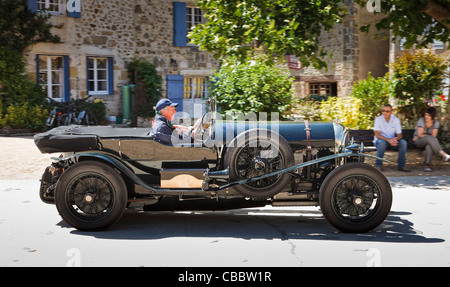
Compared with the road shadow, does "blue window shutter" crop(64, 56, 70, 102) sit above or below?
above

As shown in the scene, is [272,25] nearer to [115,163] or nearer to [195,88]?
[115,163]

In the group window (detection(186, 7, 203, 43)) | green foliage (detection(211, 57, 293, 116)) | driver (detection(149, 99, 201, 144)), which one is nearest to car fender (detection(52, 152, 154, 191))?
driver (detection(149, 99, 201, 144))

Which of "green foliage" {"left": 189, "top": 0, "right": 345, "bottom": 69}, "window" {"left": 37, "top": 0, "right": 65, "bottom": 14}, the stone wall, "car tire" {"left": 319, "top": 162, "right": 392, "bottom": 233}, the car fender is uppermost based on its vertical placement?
"window" {"left": 37, "top": 0, "right": 65, "bottom": 14}

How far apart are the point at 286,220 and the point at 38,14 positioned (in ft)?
42.6

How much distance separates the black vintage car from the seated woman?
15.0 feet

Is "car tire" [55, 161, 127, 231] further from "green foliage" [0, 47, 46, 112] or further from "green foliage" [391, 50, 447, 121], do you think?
"green foliage" [0, 47, 46, 112]

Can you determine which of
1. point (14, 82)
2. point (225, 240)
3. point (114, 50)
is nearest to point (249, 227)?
point (225, 240)

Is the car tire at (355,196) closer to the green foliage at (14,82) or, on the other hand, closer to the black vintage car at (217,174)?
the black vintage car at (217,174)

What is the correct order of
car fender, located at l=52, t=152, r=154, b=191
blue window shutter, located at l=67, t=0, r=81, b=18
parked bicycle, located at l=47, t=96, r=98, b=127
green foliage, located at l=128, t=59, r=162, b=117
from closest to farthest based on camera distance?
1. car fender, located at l=52, t=152, r=154, b=191
2. parked bicycle, located at l=47, t=96, r=98, b=127
3. blue window shutter, located at l=67, t=0, r=81, b=18
4. green foliage, located at l=128, t=59, r=162, b=117

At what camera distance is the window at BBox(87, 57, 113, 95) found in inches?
725

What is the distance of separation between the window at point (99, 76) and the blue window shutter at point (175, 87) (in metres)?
2.19

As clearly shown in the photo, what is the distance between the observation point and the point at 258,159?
5977 mm

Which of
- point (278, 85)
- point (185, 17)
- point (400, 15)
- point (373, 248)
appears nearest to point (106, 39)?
point (185, 17)

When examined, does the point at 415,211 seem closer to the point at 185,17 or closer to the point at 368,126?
the point at 368,126
